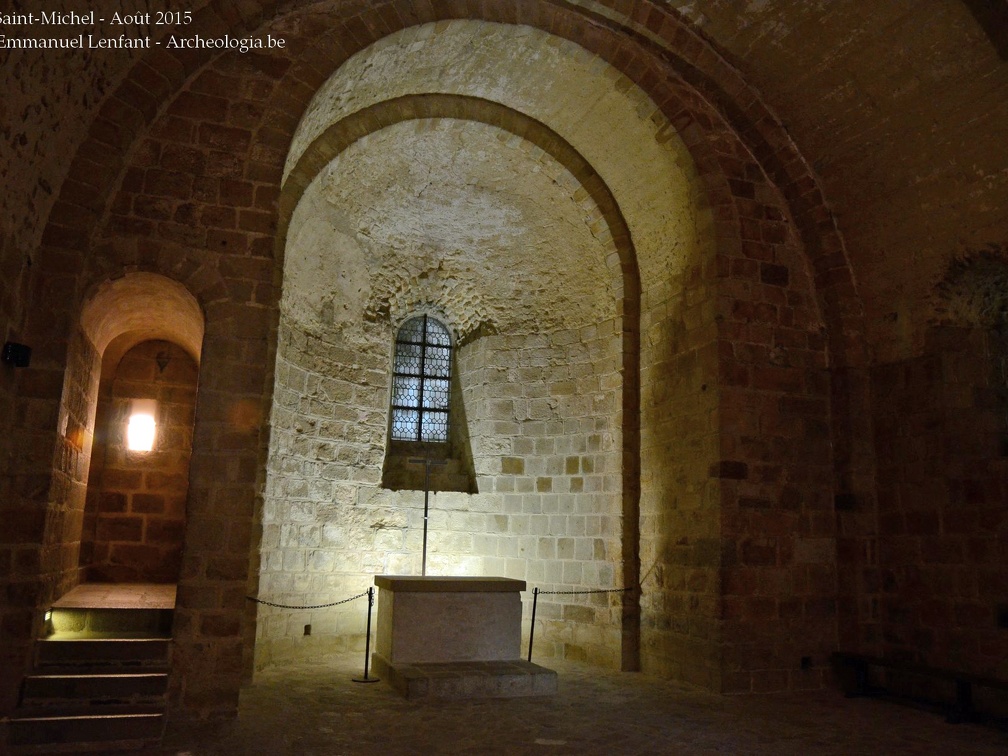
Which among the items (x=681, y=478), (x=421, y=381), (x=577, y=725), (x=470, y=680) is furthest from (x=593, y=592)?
(x=421, y=381)

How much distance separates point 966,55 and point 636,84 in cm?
278

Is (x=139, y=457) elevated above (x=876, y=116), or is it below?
below

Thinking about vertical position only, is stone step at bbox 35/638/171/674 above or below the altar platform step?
above

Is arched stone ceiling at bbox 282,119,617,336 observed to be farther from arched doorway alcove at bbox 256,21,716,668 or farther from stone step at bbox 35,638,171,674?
stone step at bbox 35,638,171,674

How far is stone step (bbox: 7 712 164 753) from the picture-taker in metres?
4.95

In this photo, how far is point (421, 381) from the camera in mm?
10148

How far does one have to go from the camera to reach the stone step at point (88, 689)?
518 cm

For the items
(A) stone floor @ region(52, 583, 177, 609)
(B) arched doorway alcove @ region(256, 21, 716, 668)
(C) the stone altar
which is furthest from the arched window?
(A) stone floor @ region(52, 583, 177, 609)

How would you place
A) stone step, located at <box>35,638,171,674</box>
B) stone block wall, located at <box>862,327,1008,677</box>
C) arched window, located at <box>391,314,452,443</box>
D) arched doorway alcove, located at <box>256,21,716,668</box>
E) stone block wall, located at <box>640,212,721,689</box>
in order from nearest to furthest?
stone step, located at <box>35,638,171,674</box> → stone block wall, located at <box>862,327,1008,677</box> → stone block wall, located at <box>640,212,721,689</box> → arched doorway alcove, located at <box>256,21,716,668</box> → arched window, located at <box>391,314,452,443</box>

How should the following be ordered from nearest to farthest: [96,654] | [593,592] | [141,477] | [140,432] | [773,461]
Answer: [96,654], [773,461], [140,432], [141,477], [593,592]

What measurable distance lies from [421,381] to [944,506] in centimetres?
582

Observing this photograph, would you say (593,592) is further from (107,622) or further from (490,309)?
(107,622)

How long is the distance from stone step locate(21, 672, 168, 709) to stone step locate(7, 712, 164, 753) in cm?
14

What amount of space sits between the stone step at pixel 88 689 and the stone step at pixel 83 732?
138mm
